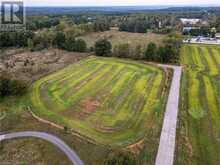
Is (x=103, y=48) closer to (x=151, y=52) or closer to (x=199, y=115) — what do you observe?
(x=151, y=52)

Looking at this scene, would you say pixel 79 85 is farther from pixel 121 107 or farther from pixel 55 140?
pixel 55 140

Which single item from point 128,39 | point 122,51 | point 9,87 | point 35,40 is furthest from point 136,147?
point 128,39

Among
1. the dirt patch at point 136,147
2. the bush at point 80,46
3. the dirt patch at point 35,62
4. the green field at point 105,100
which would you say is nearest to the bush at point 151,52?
the green field at point 105,100

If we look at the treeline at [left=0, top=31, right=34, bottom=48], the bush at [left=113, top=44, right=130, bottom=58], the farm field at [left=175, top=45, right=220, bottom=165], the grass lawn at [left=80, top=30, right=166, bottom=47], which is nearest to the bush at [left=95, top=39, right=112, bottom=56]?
the bush at [left=113, top=44, right=130, bottom=58]

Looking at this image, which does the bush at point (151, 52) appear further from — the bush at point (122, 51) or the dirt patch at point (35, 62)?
the dirt patch at point (35, 62)

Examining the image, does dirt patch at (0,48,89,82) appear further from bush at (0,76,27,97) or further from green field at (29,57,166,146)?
bush at (0,76,27,97)

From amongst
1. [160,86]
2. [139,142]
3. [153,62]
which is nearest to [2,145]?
[139,142]
